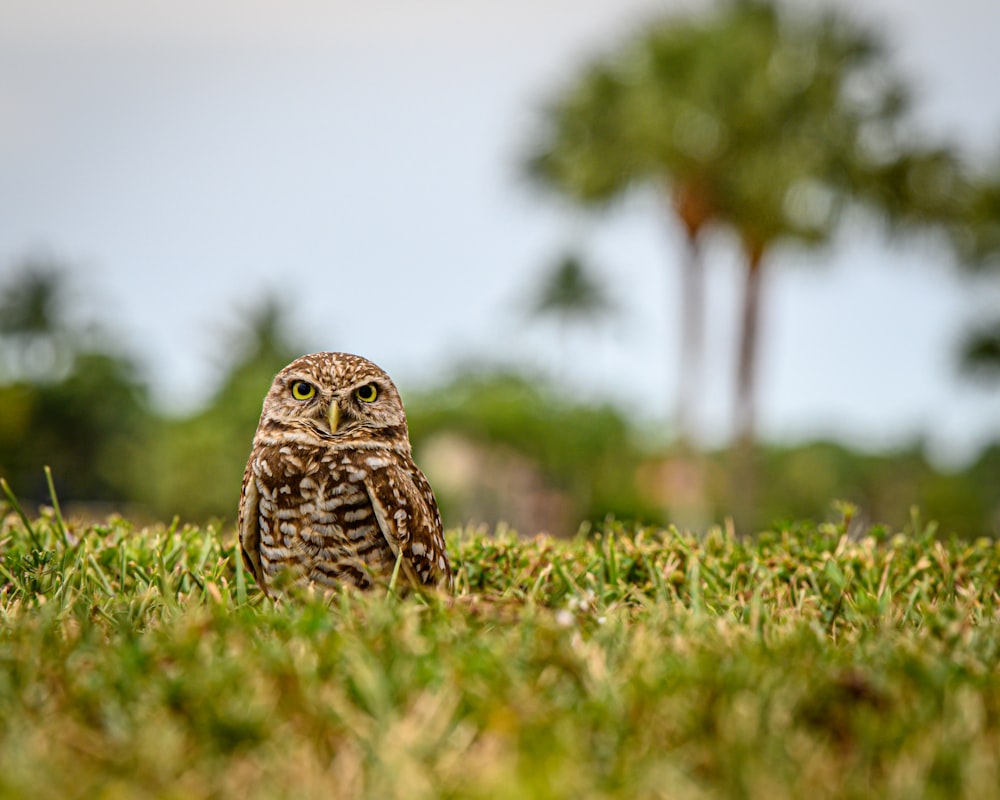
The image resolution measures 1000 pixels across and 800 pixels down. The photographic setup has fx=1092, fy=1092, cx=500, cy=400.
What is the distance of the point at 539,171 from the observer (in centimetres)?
3347

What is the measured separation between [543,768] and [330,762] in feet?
1.70

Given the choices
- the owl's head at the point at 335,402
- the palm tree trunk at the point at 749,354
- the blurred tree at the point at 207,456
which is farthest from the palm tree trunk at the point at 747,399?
the owl's head at the point at 335,402

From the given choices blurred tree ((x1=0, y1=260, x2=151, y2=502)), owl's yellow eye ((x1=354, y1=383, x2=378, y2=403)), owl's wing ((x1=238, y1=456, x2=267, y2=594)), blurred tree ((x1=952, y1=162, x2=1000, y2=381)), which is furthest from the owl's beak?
blurred tree ((x1=0, y1=260, x2=151, y2=502))

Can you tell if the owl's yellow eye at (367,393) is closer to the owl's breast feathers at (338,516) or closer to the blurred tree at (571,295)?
the owl's breast feathers at (338,516)

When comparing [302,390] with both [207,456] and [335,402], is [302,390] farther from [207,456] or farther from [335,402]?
[207,456]

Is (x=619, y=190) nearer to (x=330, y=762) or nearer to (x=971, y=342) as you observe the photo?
(x=971, y=342)

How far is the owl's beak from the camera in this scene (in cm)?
432

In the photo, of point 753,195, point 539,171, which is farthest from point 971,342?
point 539,171

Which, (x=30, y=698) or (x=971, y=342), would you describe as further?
(x=971, y=342)

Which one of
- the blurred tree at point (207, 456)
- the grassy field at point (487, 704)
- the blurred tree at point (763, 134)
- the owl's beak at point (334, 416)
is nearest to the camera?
the grassy field at point (487, 704)

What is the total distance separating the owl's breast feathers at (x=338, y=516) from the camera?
4250 millimetres

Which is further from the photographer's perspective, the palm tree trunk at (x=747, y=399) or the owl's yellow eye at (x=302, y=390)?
the palm tree trunk at (x=747, y=399)

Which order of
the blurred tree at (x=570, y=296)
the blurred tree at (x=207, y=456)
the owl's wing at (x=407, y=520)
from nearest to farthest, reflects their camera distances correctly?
1. the owl's wing at (x=407, y=520)
2. the blurred tree at (x=207, y=456)
3. the blurred tree at (x=570, y=296)

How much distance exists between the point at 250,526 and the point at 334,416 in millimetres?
570
